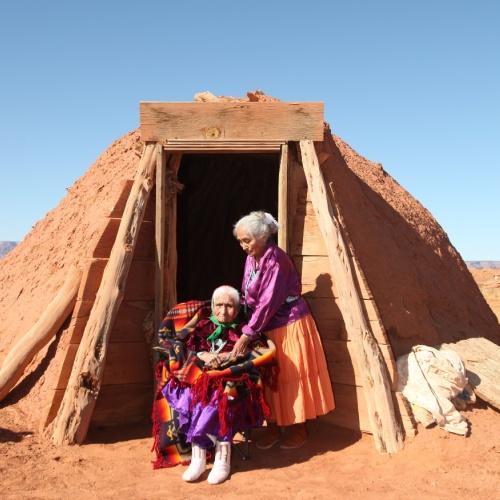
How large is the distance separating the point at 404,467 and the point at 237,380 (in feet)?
4.31

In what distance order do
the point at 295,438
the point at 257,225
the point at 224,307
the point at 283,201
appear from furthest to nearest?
the point at 283,201, the point at 295,438, the point at 257,225, the point at 224,307

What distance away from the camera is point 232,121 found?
5.41 meters

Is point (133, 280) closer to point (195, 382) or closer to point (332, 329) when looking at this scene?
point (195, 382)

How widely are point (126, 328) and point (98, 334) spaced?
17.4 inches

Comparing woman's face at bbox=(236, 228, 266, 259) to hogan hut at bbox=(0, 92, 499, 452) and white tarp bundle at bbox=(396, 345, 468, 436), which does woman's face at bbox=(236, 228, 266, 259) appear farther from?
white tarp bundle at bbox=(396, 345, 468, 436)

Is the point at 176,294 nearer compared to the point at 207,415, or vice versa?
the point at 207,415

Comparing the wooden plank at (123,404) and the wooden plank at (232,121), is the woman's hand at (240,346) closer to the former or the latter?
the wooden plank at (123,404)

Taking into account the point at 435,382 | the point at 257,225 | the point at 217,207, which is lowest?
the point at 435,382

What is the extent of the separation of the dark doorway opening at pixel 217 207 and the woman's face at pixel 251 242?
2.67 m

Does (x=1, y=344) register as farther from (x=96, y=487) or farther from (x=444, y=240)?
(x=444, y=240)

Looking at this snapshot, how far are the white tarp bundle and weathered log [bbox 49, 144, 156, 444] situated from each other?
7.87ft

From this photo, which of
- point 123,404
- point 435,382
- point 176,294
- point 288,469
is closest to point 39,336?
point 123,404

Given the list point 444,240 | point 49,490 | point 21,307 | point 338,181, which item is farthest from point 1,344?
point 444,240

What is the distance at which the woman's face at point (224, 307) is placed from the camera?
4504 mm
